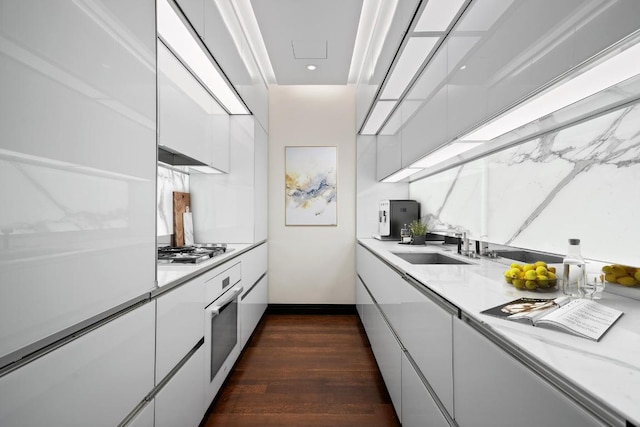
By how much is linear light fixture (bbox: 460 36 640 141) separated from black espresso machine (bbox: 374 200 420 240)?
194cm

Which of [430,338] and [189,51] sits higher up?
[189,51]

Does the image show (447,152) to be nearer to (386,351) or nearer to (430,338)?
(430,338)

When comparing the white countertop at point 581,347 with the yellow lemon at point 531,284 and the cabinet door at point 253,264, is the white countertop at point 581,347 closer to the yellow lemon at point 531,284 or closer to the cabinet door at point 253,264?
the yellow lemon at point 531,284

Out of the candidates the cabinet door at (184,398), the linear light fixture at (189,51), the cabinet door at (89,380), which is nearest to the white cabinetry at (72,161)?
the cabinet door at (89,380)

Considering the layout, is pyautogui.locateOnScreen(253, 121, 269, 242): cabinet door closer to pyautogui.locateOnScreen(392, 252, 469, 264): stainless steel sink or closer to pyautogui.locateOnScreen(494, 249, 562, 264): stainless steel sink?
pyautogui.locateOnScreen(392, 252, 469, 264): stainless steel sink

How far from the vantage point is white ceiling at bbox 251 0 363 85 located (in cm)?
240

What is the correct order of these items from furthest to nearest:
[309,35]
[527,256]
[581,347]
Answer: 1. [309,35]
2. [527,256]
3. [581,347]

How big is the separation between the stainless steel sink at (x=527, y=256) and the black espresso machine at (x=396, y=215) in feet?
4.70

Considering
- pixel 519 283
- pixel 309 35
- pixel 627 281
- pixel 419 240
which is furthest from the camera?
pixel 419 240

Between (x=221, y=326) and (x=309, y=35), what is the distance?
2.44 meters

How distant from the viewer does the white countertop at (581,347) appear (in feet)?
1.73

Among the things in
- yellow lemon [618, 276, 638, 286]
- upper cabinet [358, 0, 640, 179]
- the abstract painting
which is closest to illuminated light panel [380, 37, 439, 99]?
upper cabinet [358, 0, 640, 179]

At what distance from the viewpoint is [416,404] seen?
4.78 ft

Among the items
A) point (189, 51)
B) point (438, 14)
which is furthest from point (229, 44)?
point (438, 14)
